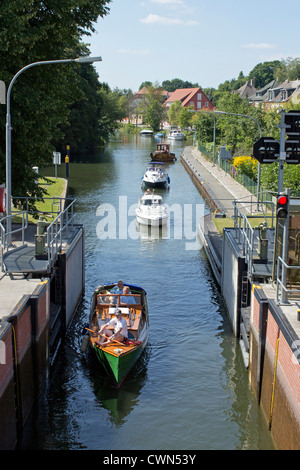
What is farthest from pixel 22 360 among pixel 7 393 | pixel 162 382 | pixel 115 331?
pixel 162 382

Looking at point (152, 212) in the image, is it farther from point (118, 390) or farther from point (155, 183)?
point (118, 390)

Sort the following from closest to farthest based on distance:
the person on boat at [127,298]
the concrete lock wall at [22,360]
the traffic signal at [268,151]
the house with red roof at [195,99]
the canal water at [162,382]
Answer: the concrete lock wall at [22,360], the canal water at [162,382], the traffic signal at [268,151], the person on boat at [127,298], the house with red roof at [195,99]

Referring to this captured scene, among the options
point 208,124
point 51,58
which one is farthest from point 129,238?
point 208,124

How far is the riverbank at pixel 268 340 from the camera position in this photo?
12.1 m

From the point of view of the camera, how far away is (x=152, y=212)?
36344 mm

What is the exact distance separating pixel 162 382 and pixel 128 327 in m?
2.00

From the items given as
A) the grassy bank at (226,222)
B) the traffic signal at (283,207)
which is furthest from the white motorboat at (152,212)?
the traffic signal at (283,207)

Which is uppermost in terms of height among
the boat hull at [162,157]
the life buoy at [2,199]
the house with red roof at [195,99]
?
the house with red roof at [195,99]

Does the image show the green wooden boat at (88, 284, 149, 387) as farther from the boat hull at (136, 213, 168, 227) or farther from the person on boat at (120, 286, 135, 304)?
the boat hull at (136, 213, 168, 227)

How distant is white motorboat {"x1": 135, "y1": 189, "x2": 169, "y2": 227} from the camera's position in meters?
35.8

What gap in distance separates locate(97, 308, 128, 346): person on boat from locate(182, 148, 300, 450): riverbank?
354 centimetres

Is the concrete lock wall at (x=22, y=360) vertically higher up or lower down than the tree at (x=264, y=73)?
lower down

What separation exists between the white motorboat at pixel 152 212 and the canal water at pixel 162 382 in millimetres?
4554

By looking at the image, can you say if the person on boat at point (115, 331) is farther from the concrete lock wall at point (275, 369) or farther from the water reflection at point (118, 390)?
the concrete lock wall at point (275, 369)
